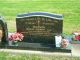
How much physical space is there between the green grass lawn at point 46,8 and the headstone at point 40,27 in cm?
305

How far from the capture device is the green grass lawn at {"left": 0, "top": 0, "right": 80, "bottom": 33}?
1616 cm

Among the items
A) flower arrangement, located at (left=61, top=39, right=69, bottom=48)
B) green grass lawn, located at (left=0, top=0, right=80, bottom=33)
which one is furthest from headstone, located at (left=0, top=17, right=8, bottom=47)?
green grass lawn, located at (left=0, top=0, right=80, bottom=33)

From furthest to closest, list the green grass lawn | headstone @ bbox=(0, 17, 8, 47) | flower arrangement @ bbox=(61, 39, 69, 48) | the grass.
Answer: the green grass lawn → headstone @ bbox=(0, 17, 8, 47) → flower arrangement @ bbox=(61, 39, 69, 48) → the grass

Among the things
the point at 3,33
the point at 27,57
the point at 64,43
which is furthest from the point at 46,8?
the point at 27,57

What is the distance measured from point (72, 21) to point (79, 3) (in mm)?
4627

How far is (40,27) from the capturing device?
11.9 metres

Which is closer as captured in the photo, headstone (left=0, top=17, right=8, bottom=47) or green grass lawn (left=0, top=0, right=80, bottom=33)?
headstone (left=0, top=17, right=8, bottom=47)

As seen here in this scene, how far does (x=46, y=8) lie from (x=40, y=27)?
24.8 ft

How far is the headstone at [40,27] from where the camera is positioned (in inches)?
464

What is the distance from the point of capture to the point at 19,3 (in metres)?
20.8

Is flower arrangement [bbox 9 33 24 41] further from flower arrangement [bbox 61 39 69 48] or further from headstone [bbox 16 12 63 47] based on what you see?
flower arrangement [bbox 61 39 69 48]

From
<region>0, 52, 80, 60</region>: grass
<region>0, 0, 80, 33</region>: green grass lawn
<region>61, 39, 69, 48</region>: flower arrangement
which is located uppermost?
<region>0, 0, 80, 33</region>: green grass lawn

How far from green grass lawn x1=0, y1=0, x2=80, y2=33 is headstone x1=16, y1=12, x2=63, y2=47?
3053 mm

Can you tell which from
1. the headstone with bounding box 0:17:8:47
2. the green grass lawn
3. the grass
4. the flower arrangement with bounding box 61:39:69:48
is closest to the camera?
the grass
